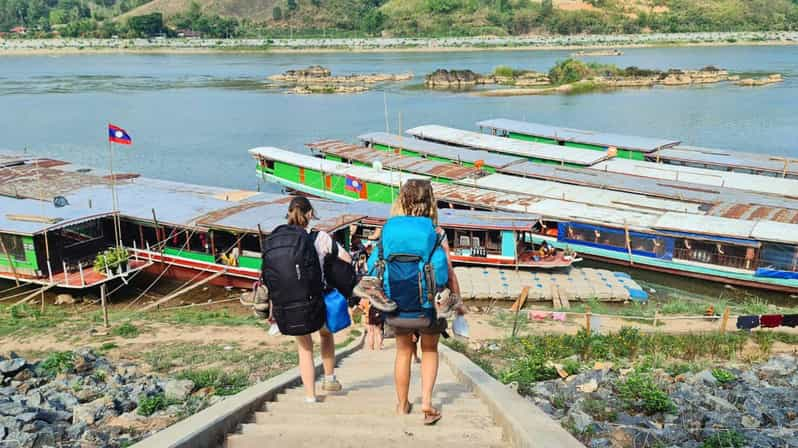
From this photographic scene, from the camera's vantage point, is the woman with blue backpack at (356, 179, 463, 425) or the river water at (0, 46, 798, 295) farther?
the river water at (0, 46, 798, 295)

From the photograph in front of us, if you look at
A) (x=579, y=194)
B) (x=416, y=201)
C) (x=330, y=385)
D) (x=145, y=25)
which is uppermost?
(x=145, y=25)

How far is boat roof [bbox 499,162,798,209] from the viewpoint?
23.0 meters

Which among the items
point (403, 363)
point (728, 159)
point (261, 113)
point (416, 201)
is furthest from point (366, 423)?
point (261, 113)

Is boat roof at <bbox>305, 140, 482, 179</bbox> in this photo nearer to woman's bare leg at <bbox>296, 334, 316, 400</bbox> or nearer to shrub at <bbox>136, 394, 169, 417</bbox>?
shrub at <bbox>136, 394, 169, 417</bbox>

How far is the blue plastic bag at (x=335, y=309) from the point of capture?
555cm

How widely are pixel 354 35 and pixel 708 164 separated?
121 metres

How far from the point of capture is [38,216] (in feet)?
61.9

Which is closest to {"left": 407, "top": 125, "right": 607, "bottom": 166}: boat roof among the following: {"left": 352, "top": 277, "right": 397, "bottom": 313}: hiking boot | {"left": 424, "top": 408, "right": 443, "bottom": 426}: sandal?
{"left": 424, "top": 408, "right": 443, "bottom": 426}: sandal

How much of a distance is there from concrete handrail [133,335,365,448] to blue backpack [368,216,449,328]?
4.85 feet

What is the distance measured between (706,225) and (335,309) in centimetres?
1702

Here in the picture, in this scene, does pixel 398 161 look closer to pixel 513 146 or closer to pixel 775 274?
pixel 513 146

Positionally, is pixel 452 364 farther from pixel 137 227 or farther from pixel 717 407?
pixel 137 227

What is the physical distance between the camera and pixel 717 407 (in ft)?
20.9

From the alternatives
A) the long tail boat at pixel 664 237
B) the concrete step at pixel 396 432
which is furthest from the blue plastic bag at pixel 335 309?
the long tail boat at pixel 664 237
